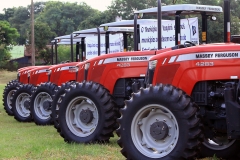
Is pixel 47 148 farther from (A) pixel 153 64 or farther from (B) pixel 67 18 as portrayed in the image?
(B) pixel 67 18

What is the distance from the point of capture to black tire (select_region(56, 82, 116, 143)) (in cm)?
900

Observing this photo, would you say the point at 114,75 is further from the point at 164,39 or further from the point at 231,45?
the point at 164,39

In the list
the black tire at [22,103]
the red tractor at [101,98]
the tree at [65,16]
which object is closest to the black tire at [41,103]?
the black tire at [22,103]

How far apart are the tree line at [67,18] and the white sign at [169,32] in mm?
531

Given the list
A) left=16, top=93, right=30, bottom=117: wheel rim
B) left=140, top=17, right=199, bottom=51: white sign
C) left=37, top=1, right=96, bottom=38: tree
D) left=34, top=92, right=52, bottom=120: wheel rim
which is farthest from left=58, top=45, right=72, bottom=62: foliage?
left=34, top=92, right=52, bottom=120: wheel rim

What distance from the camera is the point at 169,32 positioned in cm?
1659

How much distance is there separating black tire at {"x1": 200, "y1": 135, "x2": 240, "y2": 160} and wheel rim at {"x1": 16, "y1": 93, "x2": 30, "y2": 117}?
8426mm

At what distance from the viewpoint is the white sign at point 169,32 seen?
1409 cm

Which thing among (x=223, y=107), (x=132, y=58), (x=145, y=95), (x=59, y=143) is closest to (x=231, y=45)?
(x=223, y=107)

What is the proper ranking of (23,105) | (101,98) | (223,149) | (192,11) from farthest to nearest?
(23,105)
(192,11)
(101,98)
(223,149)

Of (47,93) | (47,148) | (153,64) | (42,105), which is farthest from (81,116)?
(42,105)

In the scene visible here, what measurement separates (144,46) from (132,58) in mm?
8841

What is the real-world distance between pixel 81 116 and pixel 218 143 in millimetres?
2862

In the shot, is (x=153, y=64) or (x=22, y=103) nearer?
(x=153, y=64)
